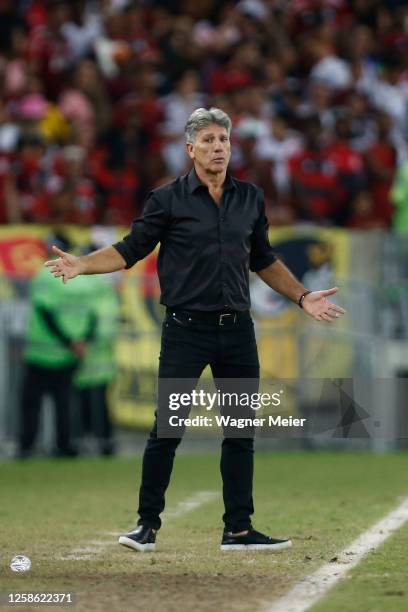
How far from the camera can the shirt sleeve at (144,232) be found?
7730mm

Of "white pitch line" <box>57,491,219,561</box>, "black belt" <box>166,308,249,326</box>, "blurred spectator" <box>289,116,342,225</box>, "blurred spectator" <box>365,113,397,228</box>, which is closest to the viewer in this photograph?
"white pitch line" <box>57,491,219,561</box>

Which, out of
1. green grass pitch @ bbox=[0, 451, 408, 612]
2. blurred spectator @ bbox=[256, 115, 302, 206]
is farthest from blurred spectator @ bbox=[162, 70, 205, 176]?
green grass pitch @ bbox=[0, 451, 408, 612]

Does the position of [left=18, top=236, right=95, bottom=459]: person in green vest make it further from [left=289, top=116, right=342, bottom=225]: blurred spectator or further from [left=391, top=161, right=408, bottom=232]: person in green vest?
[left=391, top=161, right=408, bottom=232]: person in green vest

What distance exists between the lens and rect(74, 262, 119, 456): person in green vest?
1463 centimetres

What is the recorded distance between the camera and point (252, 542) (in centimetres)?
782

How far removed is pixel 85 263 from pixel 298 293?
122 centimetres

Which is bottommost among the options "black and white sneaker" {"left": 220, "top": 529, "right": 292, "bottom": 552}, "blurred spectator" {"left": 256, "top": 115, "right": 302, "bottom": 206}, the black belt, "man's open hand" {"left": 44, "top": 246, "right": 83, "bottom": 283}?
"black and white sneaker" {"left": 220, "top": 529, "right": 292, "bottom": 552}

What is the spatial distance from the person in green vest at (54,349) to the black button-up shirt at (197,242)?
674 cm

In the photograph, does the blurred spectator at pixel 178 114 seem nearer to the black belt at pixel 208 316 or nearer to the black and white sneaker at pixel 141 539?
the black belt at pixel 208 316

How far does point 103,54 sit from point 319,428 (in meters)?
9.78

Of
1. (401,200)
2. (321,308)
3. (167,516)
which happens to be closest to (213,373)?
(321,308)

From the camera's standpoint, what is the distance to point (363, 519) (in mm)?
9227

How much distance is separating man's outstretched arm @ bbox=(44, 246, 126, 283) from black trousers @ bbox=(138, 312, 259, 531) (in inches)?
17.1

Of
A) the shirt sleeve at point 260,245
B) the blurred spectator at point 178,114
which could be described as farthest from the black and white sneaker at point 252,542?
the blurred spectator at point 178,114
